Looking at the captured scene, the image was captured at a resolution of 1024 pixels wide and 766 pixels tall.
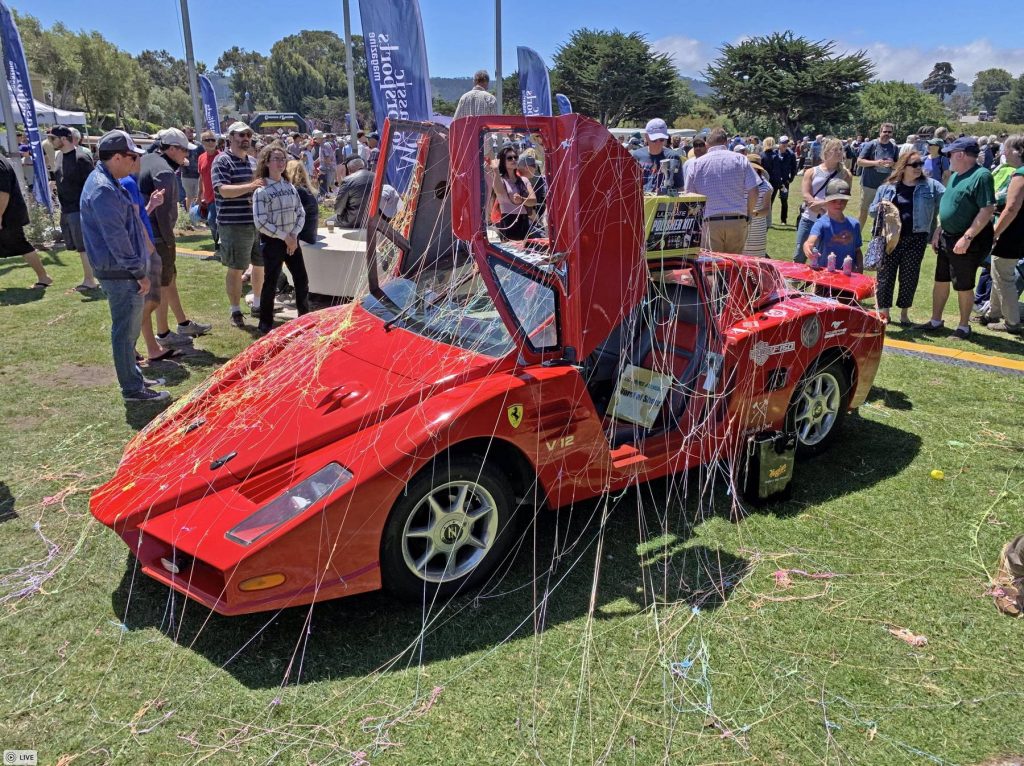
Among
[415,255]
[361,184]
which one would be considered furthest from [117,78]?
[415,255]

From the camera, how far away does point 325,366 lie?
3791 millimetres

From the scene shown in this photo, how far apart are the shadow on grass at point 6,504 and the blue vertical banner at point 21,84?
10337 mm

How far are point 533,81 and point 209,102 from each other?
13.0m

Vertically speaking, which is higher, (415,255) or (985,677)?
(415,255)

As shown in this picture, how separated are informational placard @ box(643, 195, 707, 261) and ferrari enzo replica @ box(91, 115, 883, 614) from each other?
10 centimetres

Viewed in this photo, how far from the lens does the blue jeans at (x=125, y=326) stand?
5.44 metres

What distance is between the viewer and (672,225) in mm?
4066

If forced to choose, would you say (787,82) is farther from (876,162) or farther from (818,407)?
(818,407)

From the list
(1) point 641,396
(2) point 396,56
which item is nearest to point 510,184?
(2) point 396,56

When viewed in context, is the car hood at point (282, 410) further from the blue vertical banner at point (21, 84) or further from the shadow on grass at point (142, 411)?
the blue vertical banner at point (21, 84)

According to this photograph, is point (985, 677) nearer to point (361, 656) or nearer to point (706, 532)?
point (706, 532)

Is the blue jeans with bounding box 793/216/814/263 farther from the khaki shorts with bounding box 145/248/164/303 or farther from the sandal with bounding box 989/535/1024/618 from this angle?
the khaki shorts with bounding box 145/248/164/303

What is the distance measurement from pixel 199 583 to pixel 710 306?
3.04 m

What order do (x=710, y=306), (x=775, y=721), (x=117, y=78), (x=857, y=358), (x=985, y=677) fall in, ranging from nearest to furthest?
(x=775, y=721) < (x=985, y=677) < (x=710, y=306) < (x=857, y=358) < (x=117, y=78)
